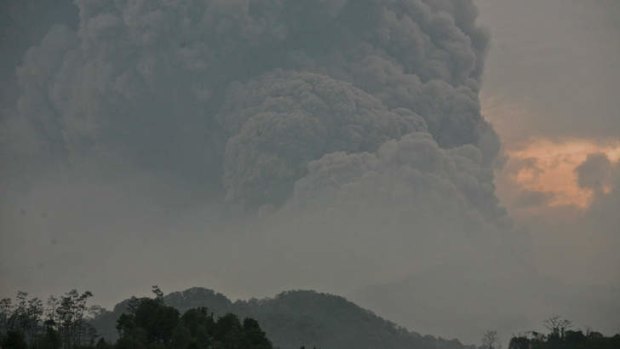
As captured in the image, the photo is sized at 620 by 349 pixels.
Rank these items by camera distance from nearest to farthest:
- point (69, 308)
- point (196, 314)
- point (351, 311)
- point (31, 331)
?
point (196, 314)
point (69, 308)
point (31, 331)
point (351, 311)

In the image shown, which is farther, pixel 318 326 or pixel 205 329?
pixel 318 326

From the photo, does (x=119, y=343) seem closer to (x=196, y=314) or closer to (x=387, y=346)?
(x=196, y=314)

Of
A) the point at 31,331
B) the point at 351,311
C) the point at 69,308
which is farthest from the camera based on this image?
the point at 351,311

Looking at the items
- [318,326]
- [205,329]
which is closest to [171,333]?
[205,329]

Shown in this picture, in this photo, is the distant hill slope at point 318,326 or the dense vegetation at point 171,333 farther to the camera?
Result: the distant hill slope at point 318,326

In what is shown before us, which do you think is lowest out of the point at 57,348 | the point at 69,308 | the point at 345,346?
the point at 57,348

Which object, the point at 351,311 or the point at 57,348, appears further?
the point at 351,311

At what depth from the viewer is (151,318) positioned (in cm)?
9806

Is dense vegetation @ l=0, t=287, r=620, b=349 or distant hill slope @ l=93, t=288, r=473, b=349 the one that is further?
distant hill slope @ l=93, t=288, r=473, b=349

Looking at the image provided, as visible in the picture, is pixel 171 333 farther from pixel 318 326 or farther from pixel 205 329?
pixel 318 326

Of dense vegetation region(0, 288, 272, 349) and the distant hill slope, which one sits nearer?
dense vegetation region(0, 288, 272, 349)

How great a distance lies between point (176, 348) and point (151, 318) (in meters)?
8.70

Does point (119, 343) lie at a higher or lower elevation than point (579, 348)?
lower

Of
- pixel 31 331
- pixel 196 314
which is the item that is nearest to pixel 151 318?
pixel 196 314
